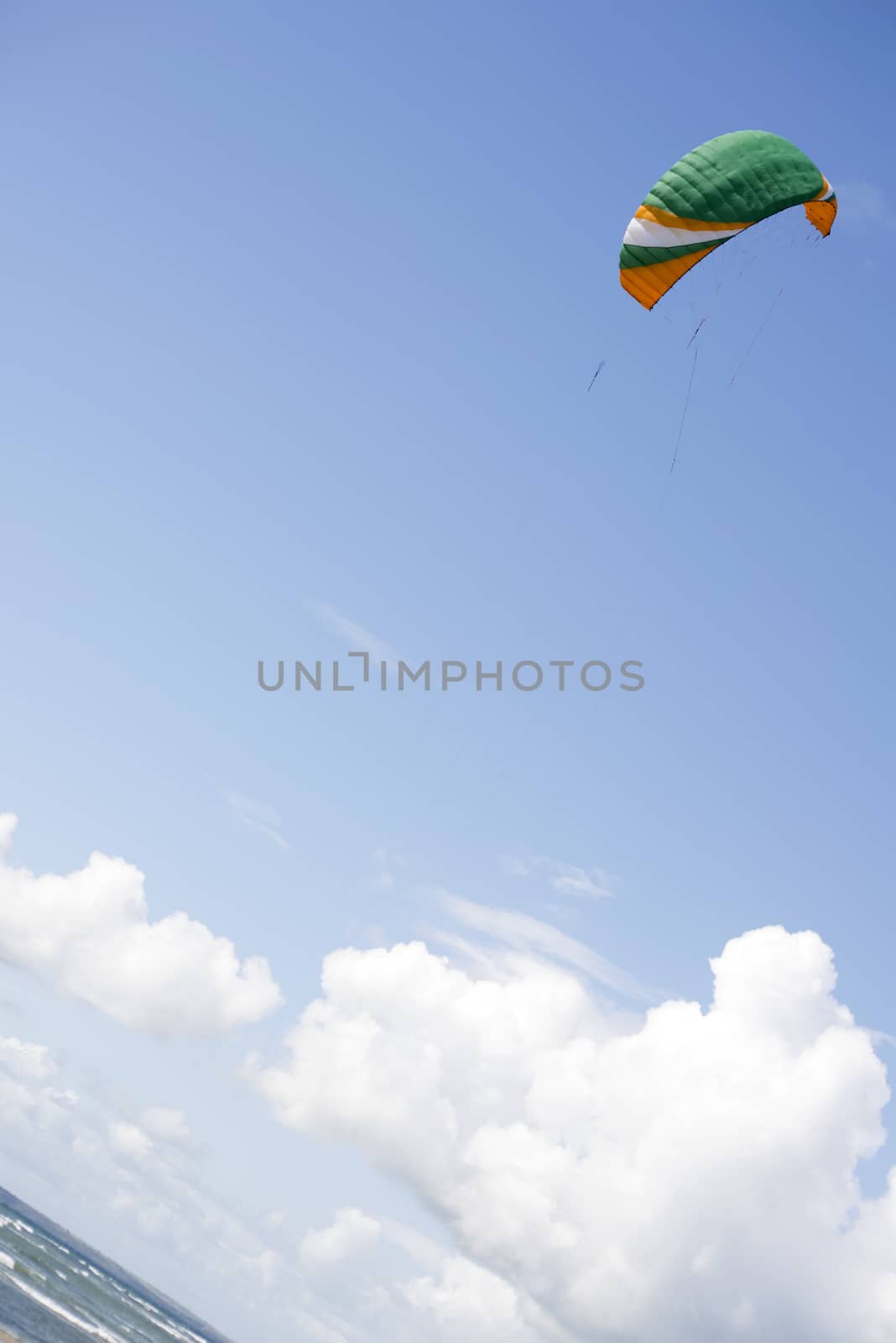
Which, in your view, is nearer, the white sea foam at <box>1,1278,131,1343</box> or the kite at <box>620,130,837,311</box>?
the kite at <box>620,130,837,311</box>

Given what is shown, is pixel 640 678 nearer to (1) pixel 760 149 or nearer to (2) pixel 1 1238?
(1) pixel 760 149

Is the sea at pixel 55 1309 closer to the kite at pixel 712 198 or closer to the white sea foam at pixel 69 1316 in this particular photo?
the white sea foam at pixel 69 1316

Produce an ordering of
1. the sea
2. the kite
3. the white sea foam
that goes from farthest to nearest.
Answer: the white sea foam → the sea → the kite

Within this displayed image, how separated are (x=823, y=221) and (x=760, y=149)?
3.01 m

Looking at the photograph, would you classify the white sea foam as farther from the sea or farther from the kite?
the kite

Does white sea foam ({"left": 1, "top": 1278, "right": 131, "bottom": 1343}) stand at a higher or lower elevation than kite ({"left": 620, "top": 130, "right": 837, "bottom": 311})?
lower

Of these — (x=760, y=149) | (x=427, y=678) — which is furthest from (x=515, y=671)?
(x=760, y=149)

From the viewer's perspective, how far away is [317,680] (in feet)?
85.4

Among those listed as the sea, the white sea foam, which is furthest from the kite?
the white sea foam

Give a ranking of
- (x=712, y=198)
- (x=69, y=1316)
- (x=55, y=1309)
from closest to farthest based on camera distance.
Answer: (x=712, y=198), (x=69, y=1316), (x=55, y=1309)

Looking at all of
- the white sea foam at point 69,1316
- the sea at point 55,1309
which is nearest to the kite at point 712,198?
the sea at point 55,1309

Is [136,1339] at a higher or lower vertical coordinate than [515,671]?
lower

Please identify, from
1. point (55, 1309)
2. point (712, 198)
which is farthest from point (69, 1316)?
point (712, 198)

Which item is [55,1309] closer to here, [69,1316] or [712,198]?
[69,1316]
